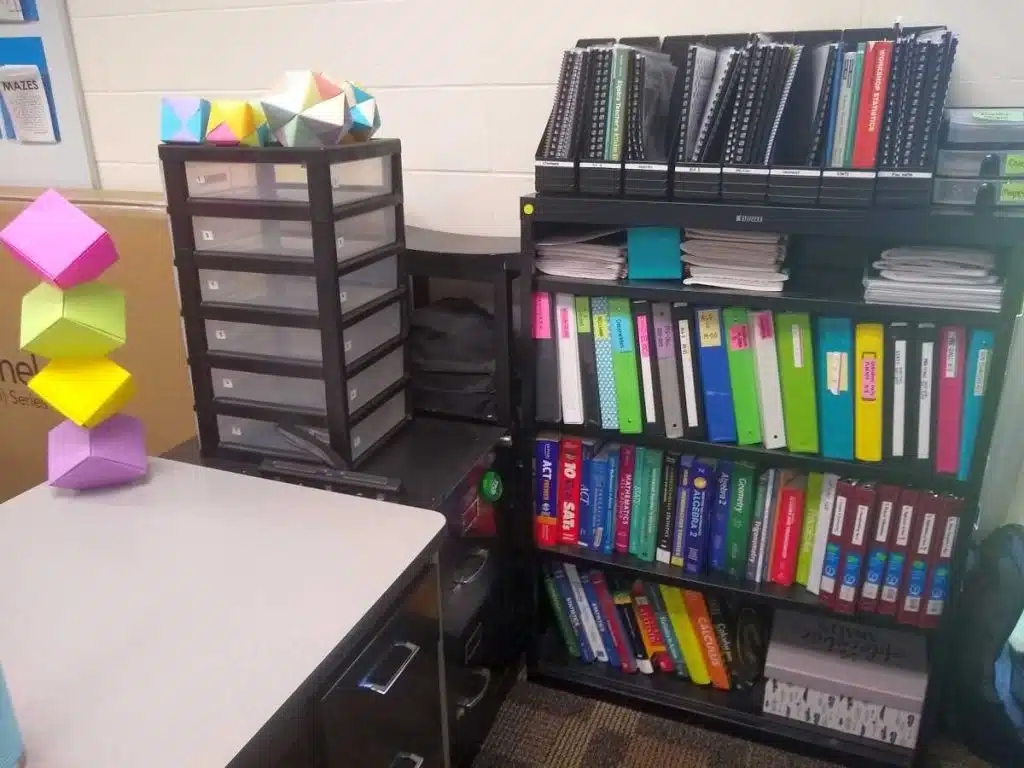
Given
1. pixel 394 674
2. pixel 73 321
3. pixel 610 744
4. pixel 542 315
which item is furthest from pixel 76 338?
pixel 610 744

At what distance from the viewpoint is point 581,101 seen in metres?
1.46

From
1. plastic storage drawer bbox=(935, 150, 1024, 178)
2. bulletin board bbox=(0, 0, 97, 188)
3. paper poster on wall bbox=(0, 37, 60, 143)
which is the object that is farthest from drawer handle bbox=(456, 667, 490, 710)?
paper poster on wall bbox=(0, 37, 60, 143)

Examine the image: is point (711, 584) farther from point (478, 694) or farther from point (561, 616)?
point (478, 694)

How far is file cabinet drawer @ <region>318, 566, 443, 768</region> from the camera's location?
3.43 feet

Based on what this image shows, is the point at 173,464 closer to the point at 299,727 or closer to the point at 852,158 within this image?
the point at 299,727

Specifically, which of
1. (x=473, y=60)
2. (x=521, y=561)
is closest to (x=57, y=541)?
(x=521, y=561)

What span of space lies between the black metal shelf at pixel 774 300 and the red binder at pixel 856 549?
0.34 meters

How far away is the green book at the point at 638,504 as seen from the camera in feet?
5.49

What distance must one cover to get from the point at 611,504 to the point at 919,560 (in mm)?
601

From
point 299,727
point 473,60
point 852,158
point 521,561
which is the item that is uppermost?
point 473,60

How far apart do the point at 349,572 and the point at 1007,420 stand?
1.42 meters

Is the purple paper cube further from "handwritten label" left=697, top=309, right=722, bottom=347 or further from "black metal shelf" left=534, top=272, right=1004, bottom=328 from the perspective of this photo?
"handwritten label" left=697, top=309, right=722, bottom=347

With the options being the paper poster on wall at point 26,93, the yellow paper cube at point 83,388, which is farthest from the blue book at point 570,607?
the paper poster on wall at point 26,93

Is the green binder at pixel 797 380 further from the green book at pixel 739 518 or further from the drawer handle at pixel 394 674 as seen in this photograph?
the drawer handle at pixel 394 674
